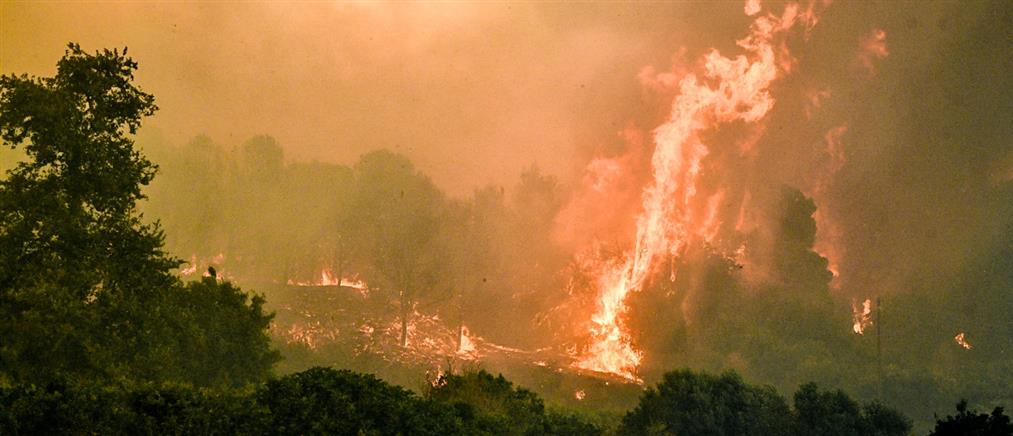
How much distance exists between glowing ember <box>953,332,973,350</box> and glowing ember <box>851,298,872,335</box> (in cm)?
1695

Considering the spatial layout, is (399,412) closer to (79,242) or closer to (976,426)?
(79,242)

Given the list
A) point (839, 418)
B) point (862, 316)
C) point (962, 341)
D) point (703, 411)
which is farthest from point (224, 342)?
point (962, 341)

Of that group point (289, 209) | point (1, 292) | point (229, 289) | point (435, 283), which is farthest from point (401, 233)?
point (1, 292)

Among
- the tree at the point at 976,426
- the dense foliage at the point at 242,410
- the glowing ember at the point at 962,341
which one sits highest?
the glowing ember at the point at 962,341

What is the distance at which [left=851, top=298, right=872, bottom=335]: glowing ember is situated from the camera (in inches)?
7262

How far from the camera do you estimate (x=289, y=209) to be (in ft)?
611

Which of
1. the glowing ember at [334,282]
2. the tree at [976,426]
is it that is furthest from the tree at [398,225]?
the tree at [976,426]

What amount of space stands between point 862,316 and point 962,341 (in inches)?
797

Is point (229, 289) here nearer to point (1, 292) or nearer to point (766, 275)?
point (1, 292)

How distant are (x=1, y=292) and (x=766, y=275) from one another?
169m

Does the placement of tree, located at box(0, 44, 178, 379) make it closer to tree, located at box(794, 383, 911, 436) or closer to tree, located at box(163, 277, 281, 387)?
tree, located at box(163, 277, 281, 387)

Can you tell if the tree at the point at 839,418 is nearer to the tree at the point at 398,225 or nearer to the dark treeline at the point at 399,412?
the dark treeline at the point at 399,412

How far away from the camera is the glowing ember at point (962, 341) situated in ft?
581

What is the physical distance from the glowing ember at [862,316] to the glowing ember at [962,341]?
55.6 ft
